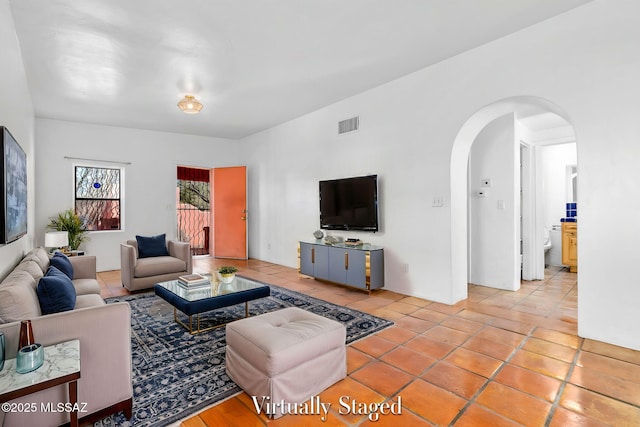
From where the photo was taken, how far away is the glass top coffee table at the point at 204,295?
9.16 ft

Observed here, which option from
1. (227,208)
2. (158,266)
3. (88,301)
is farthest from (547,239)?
(88,301)

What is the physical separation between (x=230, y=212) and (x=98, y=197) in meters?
2.54

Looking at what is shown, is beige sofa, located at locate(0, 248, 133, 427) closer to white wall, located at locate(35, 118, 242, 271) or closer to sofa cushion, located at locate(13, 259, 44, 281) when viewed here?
sofa cushion, located at locate(13, 259, 44, 281)

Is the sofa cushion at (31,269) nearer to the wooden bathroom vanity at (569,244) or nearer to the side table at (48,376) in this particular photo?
the side table at (48,376)

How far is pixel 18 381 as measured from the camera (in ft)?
4.30

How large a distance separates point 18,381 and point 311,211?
14.8 feet

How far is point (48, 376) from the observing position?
1350 mm

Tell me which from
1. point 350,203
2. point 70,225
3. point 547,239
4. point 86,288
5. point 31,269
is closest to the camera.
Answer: point 31,269

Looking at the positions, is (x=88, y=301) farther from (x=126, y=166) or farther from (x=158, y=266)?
(x=126, y=166)

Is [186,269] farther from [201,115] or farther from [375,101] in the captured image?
[375,101]

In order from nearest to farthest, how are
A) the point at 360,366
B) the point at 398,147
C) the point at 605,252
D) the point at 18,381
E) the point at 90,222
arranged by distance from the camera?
1. the point at 18,381
2. the point at 360,366
3. the point at 605,252
4. the point at 398,147
5. the point at 90,222

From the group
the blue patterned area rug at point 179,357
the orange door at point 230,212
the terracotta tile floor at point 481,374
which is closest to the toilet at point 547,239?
the terracotta tile floor at point 481,374

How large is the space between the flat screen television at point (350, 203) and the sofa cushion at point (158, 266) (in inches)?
89.7

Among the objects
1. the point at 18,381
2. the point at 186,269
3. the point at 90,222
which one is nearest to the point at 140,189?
the point at 90,222
